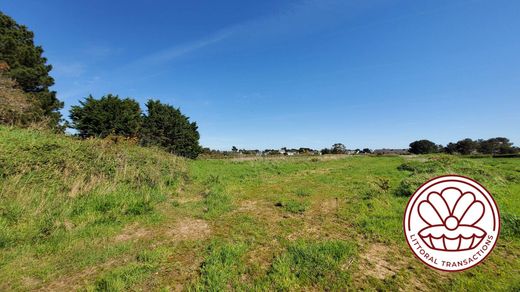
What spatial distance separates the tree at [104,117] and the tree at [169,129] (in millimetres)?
5812

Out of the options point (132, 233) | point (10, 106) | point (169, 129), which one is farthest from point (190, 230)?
A: point (169, 129)

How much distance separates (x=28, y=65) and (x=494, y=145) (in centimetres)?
11411

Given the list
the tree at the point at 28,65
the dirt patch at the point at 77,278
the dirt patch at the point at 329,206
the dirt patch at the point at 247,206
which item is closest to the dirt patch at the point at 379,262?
the dirt patch at the point at 329,206

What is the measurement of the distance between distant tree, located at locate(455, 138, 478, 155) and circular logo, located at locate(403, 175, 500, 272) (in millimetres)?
98984

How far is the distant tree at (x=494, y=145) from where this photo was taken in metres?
69.2

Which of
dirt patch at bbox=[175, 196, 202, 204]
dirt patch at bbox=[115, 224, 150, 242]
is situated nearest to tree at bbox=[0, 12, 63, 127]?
dirt patch at bbox=[175, 196, 202, 204]

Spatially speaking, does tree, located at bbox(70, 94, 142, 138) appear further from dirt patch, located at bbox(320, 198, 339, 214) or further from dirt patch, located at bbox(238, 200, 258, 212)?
dirt patch, located at bbox(320, 198, 339, 214)

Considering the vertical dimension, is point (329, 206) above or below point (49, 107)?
below

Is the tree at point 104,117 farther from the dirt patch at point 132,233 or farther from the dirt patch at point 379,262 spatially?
the dirt patch at point 379,262

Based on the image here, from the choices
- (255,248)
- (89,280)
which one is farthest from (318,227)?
(89,280)

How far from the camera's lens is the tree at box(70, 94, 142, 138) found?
87.9 feet

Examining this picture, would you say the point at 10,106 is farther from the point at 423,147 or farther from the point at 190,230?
the point at 423,147

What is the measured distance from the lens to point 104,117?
1088 inches

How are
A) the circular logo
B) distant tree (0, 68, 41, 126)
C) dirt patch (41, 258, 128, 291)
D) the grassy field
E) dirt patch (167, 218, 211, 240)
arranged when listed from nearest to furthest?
the circular logo
dirt patch (41, 258, 128, 291)
the grassy field
dirt patch (167, 218, 211, 240)
distant tree (0, 68, 41, 126)
